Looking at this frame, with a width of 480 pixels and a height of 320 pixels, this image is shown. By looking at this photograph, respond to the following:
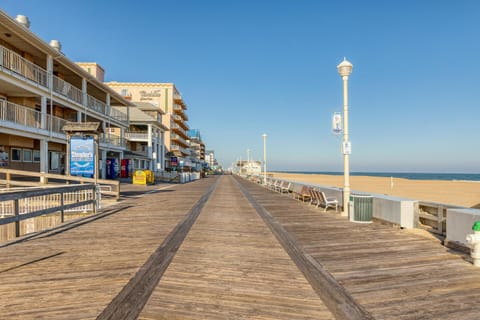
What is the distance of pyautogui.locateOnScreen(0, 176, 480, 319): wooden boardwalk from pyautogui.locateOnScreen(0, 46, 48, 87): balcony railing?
13.4 meters

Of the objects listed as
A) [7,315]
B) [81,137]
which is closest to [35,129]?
[81,137]

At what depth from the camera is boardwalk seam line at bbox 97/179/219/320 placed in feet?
10.9

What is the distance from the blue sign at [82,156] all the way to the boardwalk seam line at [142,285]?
299 inches

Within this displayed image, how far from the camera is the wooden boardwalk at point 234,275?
3439 mm

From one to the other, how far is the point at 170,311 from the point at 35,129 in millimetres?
19069

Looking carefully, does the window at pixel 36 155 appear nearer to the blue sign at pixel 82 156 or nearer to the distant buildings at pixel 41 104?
the distant buildings at pixel 41 104

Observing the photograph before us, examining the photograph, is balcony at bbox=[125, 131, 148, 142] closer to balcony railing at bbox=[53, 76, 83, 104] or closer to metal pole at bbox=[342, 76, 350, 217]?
balcony railing at bbox=[53, 76, 83, 104]

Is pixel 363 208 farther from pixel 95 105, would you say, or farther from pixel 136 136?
pixel 136 136

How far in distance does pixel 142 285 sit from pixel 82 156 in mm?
10278

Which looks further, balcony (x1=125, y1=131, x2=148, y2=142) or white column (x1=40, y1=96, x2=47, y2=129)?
balcony (x1=125, y1=131, x2=148, y2=142)

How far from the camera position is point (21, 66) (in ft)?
56.9

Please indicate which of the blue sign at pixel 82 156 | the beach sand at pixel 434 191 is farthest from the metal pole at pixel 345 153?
the blue sign at pixel 82 156

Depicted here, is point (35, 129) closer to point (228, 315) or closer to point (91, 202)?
point (91, 202)

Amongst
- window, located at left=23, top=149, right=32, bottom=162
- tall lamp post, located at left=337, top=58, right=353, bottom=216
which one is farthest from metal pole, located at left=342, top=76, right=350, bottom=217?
window, located at left=23, top=149, right=32, bottom=162
